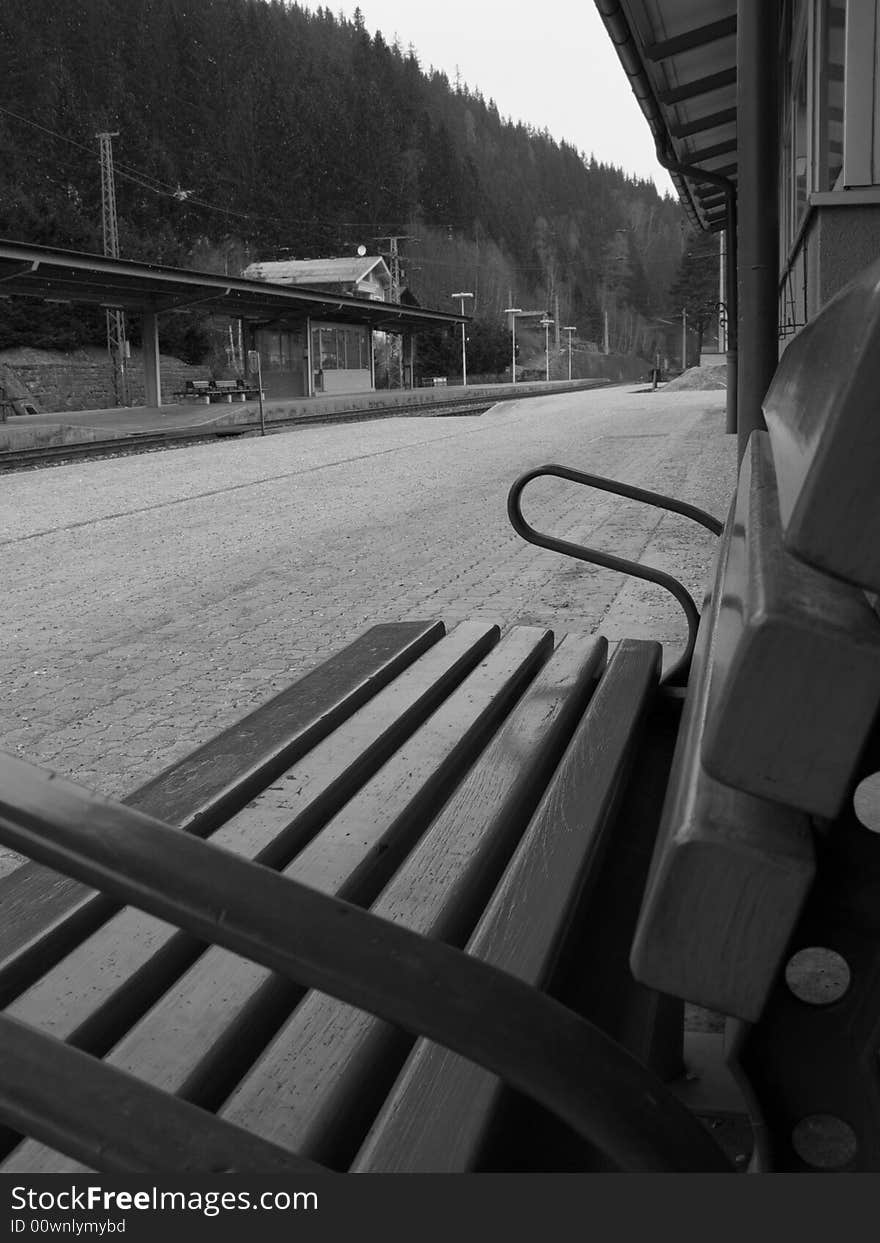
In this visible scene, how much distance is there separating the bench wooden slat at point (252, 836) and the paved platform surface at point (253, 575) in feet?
4.38

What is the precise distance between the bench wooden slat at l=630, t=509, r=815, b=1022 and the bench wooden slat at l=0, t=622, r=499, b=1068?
0.49m

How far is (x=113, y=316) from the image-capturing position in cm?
5103

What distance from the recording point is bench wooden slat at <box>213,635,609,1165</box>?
1.34 meters

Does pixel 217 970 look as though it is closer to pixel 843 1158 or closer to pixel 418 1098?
pixel 418 1098

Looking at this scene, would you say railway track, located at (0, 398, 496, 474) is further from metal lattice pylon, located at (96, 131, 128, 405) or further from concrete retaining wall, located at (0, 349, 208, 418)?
concrete retaining wall, located at (0, 349, 208, 418)

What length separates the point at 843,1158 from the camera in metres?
1.33

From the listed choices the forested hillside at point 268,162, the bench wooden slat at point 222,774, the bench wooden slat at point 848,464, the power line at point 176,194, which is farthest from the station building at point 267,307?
the bench wooden slat at point 848,464

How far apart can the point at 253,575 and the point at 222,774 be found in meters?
5.69

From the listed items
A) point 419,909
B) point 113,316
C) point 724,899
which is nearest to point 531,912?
point 419,909

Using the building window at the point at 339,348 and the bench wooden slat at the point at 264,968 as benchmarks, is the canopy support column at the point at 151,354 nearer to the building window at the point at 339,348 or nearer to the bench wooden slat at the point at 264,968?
the building window at the point at 339,348

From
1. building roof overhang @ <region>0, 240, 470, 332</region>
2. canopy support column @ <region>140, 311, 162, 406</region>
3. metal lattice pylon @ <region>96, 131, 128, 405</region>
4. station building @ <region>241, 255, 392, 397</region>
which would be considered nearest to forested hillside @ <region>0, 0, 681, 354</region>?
metal lattice pylon @ <region>96, 131, 128, 405</region>

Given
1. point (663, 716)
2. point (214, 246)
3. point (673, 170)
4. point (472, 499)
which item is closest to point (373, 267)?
point (214, 246)

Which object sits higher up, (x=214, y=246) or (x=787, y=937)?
(x=214, y=246)

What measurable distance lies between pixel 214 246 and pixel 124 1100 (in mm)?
92886
